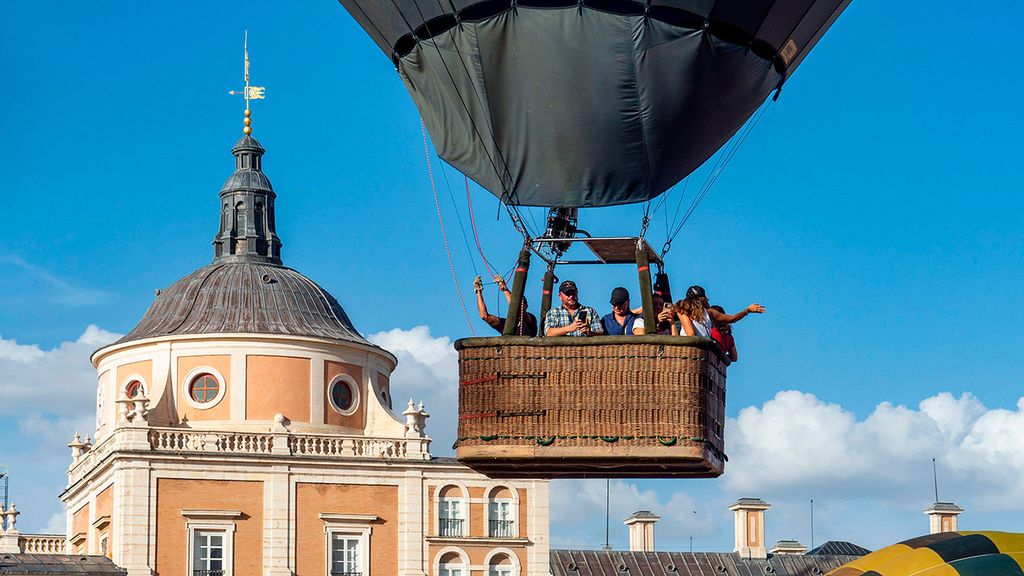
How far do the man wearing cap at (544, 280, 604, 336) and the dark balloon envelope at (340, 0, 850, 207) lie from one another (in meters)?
1.07

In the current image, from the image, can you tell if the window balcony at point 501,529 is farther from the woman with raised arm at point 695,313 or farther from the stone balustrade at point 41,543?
the woman with raised arm at point 695,313

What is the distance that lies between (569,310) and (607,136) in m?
1.52

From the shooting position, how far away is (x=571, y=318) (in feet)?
60.6

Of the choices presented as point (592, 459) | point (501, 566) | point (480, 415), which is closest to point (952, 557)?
point (592, 459)

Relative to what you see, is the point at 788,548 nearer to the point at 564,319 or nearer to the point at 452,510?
the point at 452,510

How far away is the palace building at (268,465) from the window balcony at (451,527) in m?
0.04

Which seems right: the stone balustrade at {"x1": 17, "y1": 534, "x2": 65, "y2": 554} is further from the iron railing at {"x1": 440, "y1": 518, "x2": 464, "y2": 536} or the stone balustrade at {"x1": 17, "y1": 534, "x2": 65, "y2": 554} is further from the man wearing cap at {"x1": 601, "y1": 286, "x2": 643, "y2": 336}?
the man wearing cap at {"x1": 601, "y1": 286, "x2": 643, "y2": 336}

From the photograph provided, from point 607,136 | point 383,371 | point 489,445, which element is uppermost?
point 383,371

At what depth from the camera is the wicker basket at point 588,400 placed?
1808cm

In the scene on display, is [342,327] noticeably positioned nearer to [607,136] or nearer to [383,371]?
[383,371]

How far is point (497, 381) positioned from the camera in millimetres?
18172

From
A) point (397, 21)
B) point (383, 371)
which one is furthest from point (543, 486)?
point (397, 21)

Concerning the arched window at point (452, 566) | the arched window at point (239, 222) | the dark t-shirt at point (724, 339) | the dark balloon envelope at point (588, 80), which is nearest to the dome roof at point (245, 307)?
the arched window at point (239, 222)

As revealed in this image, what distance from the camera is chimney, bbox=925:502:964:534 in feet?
227
